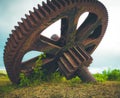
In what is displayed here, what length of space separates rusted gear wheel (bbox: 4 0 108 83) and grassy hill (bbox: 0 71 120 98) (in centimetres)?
56

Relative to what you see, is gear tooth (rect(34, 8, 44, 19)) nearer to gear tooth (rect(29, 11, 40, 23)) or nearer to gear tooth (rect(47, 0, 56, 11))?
gear tooth (rect(29, 11, 40, 23))

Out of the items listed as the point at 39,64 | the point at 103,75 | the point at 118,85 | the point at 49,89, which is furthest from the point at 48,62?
the point at 103,75

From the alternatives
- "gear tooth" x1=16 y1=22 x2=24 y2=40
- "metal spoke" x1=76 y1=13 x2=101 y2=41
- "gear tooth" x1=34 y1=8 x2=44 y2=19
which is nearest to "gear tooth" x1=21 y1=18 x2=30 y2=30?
"gear tooth" x1=16 y1=22 x2=24 y2=40

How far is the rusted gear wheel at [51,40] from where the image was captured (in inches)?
Answer: 340

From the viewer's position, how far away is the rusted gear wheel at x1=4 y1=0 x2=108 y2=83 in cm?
862

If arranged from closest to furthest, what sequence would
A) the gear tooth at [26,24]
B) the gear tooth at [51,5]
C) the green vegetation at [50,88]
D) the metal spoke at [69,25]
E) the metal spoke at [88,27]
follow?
the green vegetation at [50,88]
the gear tooth at [26,24]
the gear tooth at [51,5]
the metal spoke at [69,25]
the metal spoke at [88,27]

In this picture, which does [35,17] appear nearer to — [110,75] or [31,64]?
[31,64]

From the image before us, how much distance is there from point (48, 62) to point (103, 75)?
9.22ft

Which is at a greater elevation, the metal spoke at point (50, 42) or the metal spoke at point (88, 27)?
the metal spoke at point (88, 27)

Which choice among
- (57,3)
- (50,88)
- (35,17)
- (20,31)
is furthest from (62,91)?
(57,3)

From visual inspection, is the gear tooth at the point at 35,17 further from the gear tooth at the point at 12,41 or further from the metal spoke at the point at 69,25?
the metal spoke at the point at 69,25

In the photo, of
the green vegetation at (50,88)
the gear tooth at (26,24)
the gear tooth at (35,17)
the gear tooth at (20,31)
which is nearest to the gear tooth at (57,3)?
the gear tooth at (35,17)

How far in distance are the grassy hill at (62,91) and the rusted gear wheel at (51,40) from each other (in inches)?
22.2

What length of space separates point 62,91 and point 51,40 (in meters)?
2.10
